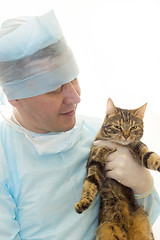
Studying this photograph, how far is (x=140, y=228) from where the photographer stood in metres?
0.99

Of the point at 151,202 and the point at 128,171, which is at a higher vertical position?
the point at 128,171

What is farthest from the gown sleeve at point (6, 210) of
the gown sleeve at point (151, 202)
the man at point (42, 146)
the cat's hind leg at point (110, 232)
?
the gown sleeve at point (151, 202)

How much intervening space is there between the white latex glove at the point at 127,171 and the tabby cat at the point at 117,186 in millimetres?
25

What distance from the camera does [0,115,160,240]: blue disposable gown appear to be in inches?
37.1

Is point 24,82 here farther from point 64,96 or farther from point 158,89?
point 158,89

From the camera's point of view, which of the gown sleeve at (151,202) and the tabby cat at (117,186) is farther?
the gown sleeve at (151,202)

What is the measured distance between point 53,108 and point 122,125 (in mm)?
362

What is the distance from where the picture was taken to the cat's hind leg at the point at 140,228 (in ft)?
3.21

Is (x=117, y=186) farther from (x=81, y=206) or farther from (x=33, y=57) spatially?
(x=33, y=57)

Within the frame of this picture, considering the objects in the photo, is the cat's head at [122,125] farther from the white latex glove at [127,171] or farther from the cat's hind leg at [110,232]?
the cat's hind leg at [110,232]

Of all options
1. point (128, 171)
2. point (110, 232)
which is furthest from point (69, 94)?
point (110, 232)

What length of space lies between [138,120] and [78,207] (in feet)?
1.64

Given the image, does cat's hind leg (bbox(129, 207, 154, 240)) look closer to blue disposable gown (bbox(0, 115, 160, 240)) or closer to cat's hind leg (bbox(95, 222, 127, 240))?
cat's hind leg (bbox(95, 222, 127, 240))

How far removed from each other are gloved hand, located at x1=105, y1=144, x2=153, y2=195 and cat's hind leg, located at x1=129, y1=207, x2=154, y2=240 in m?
0.11
